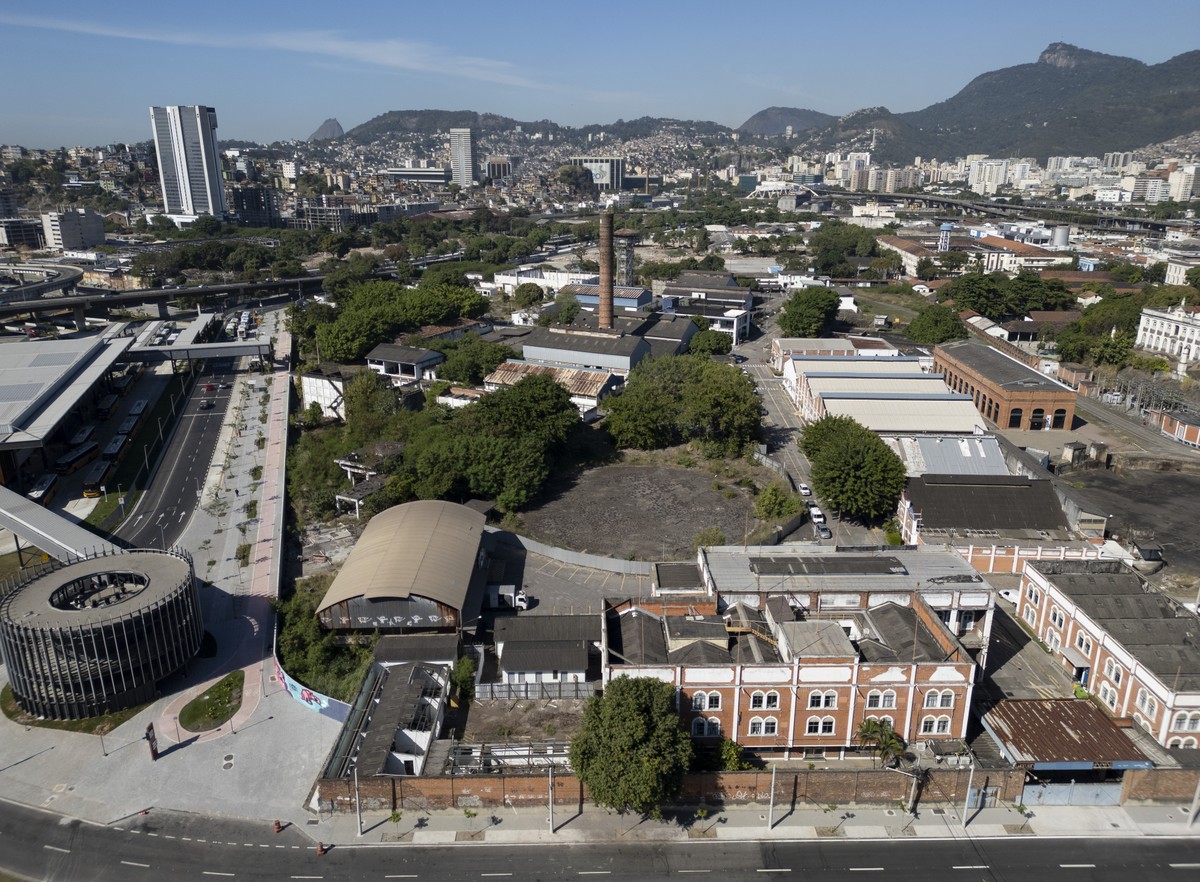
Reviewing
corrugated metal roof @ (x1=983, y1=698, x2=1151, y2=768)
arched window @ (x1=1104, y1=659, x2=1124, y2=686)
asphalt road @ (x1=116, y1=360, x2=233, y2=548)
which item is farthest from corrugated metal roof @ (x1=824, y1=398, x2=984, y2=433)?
asphalt road @ (x1=116, y1=360, x2=233, y2=548)

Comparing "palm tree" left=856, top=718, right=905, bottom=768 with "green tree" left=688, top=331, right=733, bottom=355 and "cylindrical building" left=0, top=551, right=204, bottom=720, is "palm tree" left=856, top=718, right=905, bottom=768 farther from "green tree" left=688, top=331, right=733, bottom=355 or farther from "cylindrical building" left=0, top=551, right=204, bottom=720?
"green tree" left=688, top=331, right=733, bottom=355

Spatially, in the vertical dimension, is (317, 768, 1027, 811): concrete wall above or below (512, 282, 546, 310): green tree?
below

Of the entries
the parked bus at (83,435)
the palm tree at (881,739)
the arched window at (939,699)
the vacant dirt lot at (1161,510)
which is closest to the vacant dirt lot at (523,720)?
the palm tree at (881,739)

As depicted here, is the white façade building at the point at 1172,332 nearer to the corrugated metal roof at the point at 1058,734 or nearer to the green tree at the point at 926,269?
the green tree at the point at 926,269

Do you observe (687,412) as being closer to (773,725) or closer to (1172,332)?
(773,725)

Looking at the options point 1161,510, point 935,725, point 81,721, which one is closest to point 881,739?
point 935,725
